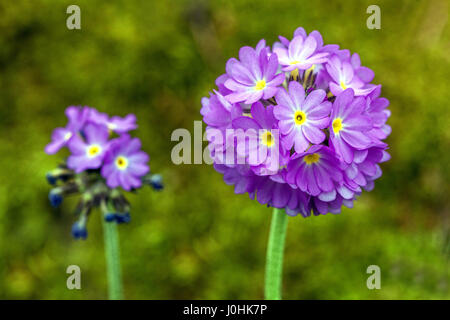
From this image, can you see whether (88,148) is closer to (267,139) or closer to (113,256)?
(113,256)

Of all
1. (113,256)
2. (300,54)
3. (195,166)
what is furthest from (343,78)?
(195,166)

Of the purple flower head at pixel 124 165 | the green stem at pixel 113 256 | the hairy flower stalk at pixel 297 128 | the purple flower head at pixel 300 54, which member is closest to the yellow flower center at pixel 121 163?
the purple flower head at pixel 124 165

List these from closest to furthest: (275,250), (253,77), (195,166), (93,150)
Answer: (253,77) < (275,250) < (93,150) < (195,166)

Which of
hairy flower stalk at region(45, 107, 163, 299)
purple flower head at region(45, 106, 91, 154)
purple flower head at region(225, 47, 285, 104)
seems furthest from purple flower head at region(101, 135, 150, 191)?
purple flower head at region(225, 47, 285, 104)

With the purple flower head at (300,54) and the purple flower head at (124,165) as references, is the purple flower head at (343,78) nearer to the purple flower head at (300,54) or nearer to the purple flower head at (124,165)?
the purple flower head at (300,54)

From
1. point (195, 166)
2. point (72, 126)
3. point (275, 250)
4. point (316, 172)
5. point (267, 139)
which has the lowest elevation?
point (275, 250)

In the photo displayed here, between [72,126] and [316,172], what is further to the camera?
[72,126]

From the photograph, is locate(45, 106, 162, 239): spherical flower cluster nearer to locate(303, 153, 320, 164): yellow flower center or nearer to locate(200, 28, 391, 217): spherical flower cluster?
locate(200, 28, 391, 217): spherical flower cluster
